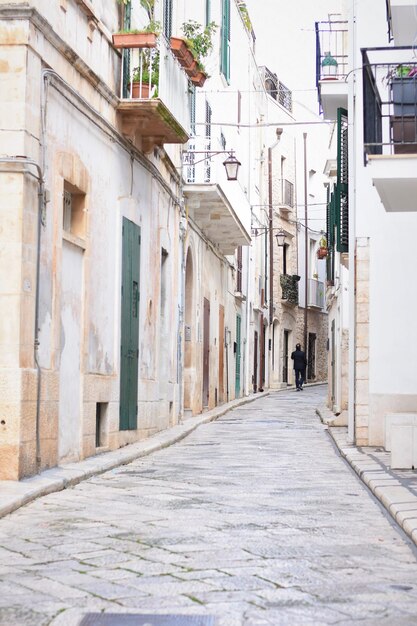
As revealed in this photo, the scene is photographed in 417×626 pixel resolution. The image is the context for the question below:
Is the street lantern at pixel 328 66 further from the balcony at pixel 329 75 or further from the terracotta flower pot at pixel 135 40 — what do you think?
the terracotta flower pot at pixel 135 40

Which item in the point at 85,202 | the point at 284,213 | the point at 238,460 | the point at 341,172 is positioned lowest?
the point at 238,460

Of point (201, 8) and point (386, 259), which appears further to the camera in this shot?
point (201, 8)

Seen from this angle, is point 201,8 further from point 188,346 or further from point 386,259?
point 386,259

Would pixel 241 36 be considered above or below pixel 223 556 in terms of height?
above

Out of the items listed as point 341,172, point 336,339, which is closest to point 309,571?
point 341,172

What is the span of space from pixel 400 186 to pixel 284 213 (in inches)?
1393

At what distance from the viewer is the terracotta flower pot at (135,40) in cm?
1400

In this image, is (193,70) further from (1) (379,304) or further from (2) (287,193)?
(2) (287,193)

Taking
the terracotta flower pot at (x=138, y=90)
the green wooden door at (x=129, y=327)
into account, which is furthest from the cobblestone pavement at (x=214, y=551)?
the terracotta flower pot at (x=138, y=90)

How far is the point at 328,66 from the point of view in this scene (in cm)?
1908

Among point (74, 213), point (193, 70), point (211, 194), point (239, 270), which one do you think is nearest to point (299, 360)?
point (239, 270)

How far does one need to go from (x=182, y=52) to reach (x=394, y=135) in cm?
435

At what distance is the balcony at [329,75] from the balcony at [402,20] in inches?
156

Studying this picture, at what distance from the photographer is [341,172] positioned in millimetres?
18016
